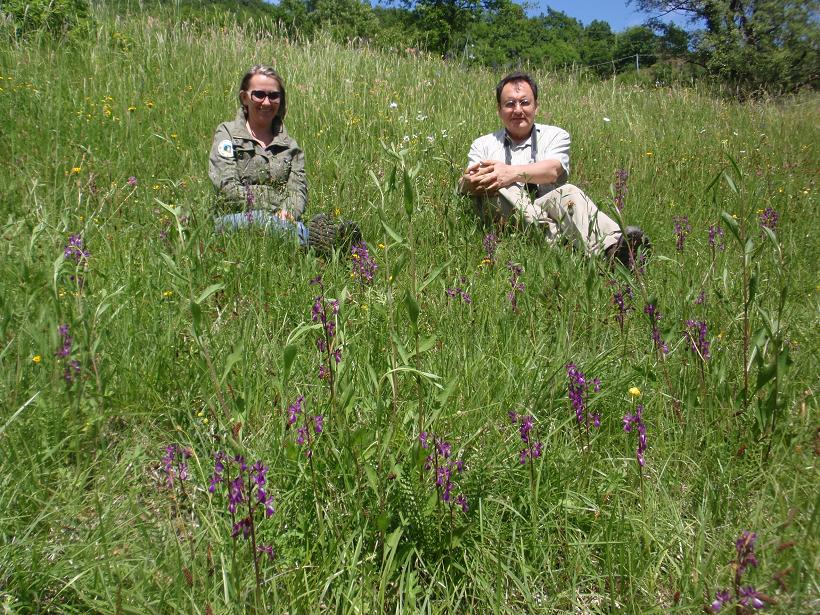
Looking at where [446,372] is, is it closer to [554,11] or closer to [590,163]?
[590,163]

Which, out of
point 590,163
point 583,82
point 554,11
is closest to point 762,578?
point 590,163

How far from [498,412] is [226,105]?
402 cm

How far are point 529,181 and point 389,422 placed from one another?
2408 millimetres

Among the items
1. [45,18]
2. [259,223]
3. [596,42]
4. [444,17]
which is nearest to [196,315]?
[259,223]

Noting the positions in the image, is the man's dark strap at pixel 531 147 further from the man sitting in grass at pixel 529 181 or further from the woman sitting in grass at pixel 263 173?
the woman sitting in grass at pixel 263 173

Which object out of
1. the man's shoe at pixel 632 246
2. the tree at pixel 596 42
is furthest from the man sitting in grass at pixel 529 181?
the tree at pixel 596 42

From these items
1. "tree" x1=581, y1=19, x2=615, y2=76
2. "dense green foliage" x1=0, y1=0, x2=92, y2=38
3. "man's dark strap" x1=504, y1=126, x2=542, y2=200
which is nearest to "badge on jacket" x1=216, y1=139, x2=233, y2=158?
"man's dark strap" x1=504, y1=126, x2=542, y2=200

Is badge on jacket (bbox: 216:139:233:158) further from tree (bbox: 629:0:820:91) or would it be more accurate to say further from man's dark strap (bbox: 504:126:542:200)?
tree (bbox: 629:0:820:91)

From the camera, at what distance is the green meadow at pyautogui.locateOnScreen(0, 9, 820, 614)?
4.18 ft

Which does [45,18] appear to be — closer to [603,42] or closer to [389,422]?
[389,422]

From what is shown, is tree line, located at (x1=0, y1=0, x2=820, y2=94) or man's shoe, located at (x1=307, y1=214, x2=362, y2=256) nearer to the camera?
man's shoe, located at (x1=307, y1=214, x2=362, y2=256)

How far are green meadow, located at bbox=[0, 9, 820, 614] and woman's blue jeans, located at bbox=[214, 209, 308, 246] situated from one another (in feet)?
0.20

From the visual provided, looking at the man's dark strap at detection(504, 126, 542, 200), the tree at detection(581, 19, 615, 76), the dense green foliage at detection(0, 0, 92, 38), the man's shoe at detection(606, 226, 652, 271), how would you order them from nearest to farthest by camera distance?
the man's shoe at detection(606, 226, 652, 271) < the man's dark strap at detection(504, 126, 542, 200) < the dense green foliage at detection(0, 0, 92, 38) < the tree at detection(581, 19, 615, 76)

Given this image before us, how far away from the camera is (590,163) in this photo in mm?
4973
